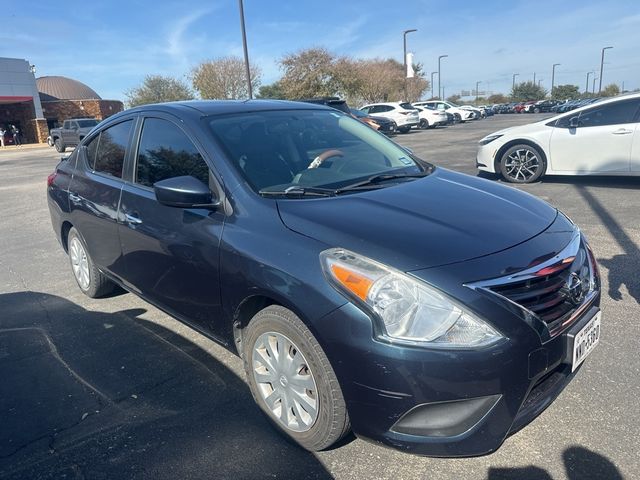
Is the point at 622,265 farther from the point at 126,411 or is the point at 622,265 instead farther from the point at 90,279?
the point at 90,279

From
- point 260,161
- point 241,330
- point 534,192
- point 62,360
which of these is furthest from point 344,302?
point 534,192

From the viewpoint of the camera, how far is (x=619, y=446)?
239cm

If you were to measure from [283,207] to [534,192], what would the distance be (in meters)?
6.79

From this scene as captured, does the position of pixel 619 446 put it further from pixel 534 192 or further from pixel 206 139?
pixel 534 192

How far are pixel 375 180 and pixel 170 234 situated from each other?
1305 millimetres

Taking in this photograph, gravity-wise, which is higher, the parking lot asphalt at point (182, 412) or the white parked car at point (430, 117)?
the white parked car at point (430, 117)

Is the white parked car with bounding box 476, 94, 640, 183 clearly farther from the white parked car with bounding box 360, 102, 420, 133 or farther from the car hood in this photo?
the white parked car with bounding box 360, 102, 420, 133

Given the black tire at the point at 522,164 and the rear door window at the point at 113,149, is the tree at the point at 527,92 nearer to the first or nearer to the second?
the black tire at the point at 522,164

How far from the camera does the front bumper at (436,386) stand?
199 cm

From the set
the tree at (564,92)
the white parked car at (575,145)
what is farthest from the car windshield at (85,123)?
the tree at (564,92)

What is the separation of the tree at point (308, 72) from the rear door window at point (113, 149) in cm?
3339

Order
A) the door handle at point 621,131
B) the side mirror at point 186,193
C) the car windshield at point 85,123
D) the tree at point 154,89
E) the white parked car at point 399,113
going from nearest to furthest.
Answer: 1. the side mirror at point 186,193
2. the door handle at point 621,131
3. the white parked car at point 399,113
4. the car windshield at point 85,123
5. the tree at point 154,89

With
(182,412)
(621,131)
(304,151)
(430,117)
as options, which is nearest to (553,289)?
(304,151)

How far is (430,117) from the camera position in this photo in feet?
102
